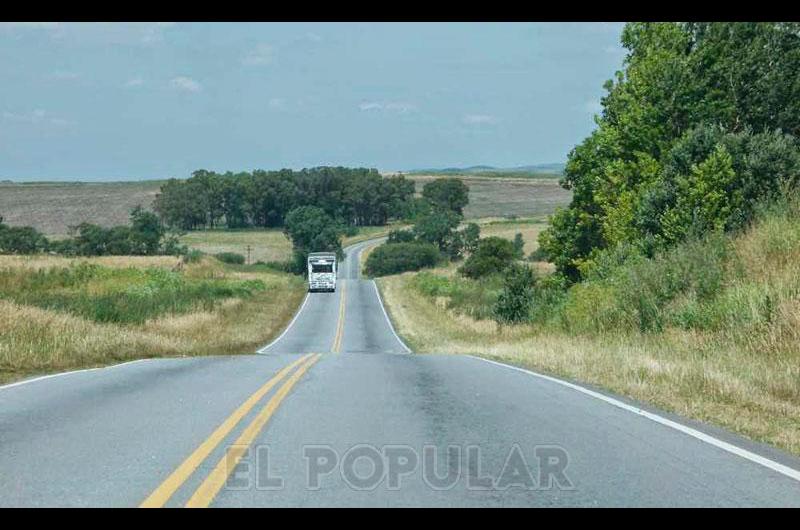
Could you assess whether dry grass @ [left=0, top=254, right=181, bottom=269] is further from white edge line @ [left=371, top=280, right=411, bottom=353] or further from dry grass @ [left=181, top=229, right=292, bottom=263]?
dry grass @ [left=181, top=229, right=292, bottom=263]

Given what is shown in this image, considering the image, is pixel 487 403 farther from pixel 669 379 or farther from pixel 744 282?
pixel 744 282

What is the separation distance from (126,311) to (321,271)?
53008 millimetres

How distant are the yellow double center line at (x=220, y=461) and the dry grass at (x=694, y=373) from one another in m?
4.98

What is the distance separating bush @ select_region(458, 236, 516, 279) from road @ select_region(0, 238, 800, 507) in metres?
81.7

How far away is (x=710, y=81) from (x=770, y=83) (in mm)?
2993

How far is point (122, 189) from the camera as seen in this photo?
643 feet

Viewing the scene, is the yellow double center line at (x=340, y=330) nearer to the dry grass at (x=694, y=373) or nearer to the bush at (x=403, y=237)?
the dry grass at (x=694, y=373)

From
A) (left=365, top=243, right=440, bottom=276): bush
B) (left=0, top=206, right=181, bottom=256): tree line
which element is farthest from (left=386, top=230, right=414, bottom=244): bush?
(left=0, top=206, right=181, bottom=256): tree line

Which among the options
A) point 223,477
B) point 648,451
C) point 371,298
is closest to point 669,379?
point 648,451

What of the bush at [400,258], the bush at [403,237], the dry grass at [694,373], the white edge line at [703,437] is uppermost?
the white edge line at [703,437]

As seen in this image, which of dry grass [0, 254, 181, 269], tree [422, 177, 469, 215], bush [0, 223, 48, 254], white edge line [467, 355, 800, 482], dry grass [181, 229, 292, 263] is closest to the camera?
white edge line [467, 355, 800, 482]

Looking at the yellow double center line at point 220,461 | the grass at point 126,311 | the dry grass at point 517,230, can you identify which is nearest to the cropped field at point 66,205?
the grass at point 126,311

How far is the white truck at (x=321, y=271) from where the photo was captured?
86812 millimetres

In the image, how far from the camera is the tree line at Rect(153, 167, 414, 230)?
176 metres
